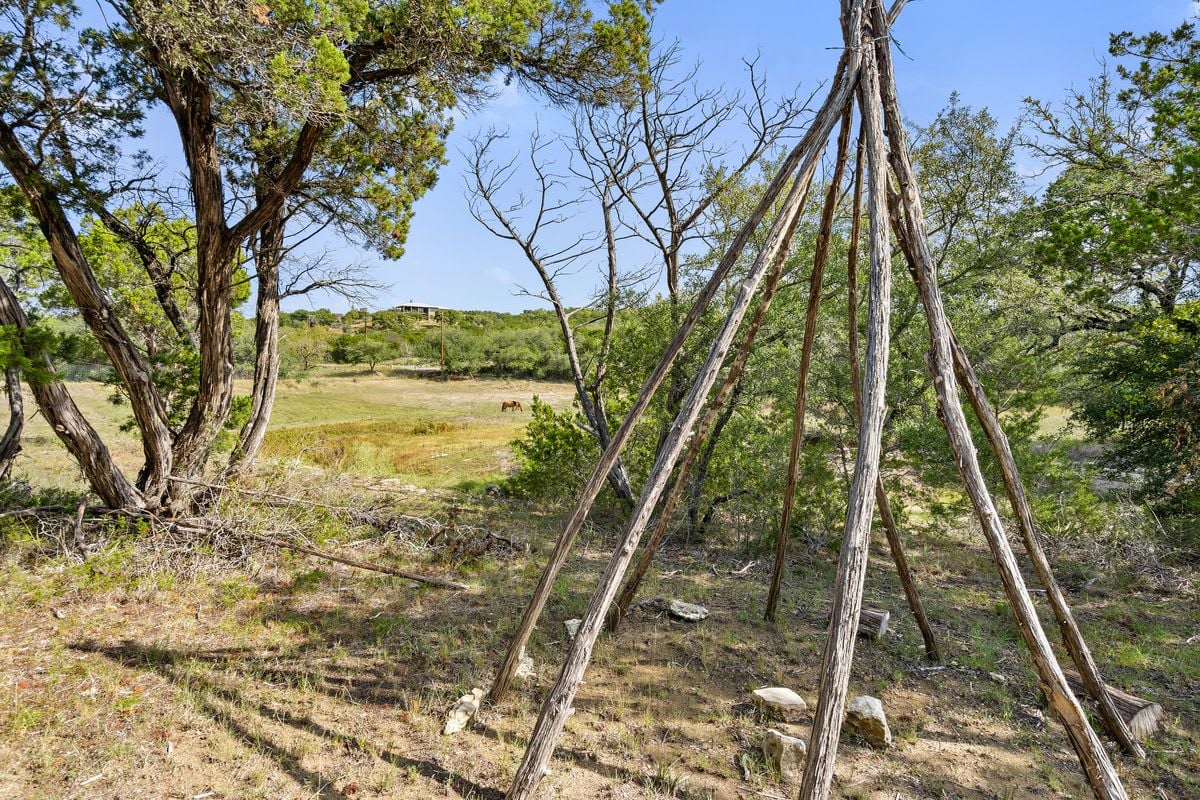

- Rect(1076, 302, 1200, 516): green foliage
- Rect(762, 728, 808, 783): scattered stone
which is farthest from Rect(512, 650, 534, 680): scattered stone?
Rect(1076, 302, 1200, 516): green foliage

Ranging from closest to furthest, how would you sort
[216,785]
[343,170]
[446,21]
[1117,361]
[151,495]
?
[216,785], [446,21], [151,495], [343,170], [1117,361]

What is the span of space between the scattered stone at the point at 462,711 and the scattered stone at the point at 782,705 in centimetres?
180

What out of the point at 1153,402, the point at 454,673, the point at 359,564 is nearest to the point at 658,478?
the point at 454,673

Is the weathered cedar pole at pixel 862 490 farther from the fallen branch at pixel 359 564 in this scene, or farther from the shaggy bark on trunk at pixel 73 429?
the shaggy bark on trunk at pixel 73 429

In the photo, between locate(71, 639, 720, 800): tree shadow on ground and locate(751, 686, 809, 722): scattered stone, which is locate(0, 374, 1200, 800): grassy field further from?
locate(751, 686, 809, 722): scattered stone

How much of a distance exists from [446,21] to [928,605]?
7.38 metres

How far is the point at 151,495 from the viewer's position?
5.71 meters

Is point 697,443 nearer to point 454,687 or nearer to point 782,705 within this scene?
point 782,705

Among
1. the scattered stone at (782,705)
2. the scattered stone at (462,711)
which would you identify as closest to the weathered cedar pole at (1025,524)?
the scattered stone at (782,705)

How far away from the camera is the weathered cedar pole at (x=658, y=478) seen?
2594mm

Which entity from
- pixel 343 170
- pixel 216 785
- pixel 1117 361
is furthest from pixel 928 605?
pixel 343 170

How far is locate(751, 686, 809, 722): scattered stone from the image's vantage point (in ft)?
11.7

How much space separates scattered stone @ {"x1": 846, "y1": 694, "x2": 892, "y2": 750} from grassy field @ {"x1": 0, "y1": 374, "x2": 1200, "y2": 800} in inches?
3.2

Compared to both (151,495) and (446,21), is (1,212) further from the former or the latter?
(446,21)
